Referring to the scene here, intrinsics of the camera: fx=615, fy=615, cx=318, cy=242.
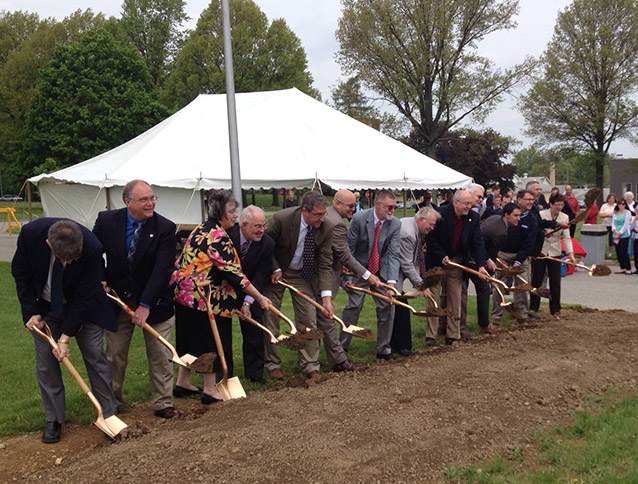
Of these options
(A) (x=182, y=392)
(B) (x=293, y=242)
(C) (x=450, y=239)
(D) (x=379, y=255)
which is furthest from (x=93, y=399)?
(C) (x=450, y=239)

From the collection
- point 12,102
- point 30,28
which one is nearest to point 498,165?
point 12,102

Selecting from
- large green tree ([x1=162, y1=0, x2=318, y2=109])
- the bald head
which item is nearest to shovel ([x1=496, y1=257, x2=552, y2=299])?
the bald head

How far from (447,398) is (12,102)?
4322 centimetres

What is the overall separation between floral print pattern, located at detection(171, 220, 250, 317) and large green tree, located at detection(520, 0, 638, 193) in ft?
101

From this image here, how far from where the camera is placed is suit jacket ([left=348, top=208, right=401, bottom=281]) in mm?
6918

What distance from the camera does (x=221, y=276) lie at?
18.0ft

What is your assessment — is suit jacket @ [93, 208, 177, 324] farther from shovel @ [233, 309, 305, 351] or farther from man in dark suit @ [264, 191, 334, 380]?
man in dark suit @ [264, 191, 334, 380]

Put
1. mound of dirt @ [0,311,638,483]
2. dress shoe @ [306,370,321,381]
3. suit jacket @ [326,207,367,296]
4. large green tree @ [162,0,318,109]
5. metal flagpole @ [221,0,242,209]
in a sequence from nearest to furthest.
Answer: mound of dirt @ [0,311,638,483] → dress shoe @ [306,370,321,381] → suit jacket @ [326,207,367,296] → metal flagpole @ [221,0,242,209] → large green tree @ [162,0,318,109]

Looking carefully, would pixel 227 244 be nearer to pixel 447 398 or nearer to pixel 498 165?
pixel 447 398

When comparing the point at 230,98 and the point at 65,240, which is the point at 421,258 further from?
the point at 65,240

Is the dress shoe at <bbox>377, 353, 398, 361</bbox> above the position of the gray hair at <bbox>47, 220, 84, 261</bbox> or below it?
below

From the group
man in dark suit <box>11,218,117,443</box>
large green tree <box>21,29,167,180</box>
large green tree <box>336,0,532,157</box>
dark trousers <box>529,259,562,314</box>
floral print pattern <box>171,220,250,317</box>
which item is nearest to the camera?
man in dark suit <box>11,218,117,443</box>

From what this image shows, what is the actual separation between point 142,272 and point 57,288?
0.73 meters

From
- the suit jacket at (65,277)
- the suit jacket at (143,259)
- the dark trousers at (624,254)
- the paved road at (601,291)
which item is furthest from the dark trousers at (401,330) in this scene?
the dark trousers at (624,254)
